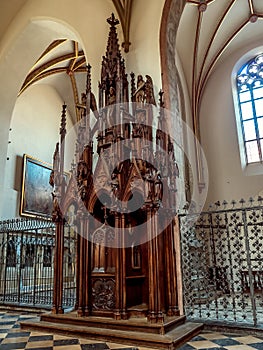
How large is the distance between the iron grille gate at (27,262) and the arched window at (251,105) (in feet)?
22.4

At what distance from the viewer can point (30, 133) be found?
10156 mm

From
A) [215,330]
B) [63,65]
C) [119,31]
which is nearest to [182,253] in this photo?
[215,330]

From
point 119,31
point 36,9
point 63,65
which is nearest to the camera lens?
point 119,31

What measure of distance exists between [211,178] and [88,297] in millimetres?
7444

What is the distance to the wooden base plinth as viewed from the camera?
3.08 meters

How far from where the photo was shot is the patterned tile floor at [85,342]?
10.1ft

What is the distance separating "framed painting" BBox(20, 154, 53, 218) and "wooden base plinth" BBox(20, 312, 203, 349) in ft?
19.0

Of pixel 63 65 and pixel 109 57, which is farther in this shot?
pixel 63 65

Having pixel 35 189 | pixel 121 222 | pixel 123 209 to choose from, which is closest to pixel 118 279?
pixel 121 222

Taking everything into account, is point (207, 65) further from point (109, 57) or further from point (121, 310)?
point (121, 310)

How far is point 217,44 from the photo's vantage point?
10391mm

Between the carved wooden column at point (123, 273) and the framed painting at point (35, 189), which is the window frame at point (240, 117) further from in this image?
the carved wooden column at point (123, 273)

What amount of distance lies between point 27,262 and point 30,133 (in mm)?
4465

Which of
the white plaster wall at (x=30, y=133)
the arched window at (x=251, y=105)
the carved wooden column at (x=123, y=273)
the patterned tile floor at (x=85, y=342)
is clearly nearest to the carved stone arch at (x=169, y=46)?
the carved wooden column at (x=123, y=273)
